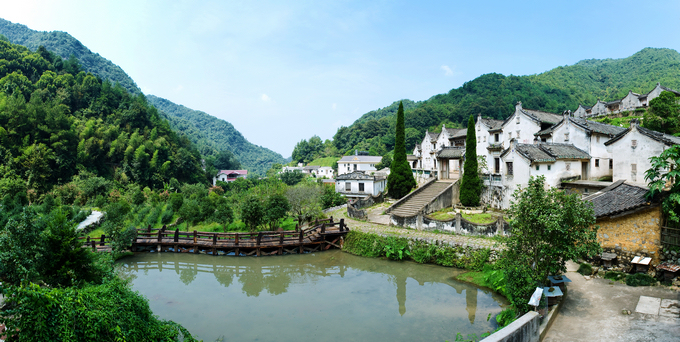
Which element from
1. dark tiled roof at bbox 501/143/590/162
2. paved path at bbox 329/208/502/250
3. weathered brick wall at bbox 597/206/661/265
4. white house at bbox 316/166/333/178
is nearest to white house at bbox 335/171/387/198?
paved path at bbox 329/208/502/250

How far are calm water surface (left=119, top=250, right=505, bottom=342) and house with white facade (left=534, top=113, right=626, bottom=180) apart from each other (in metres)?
13.6

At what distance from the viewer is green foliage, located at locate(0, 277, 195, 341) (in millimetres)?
4840

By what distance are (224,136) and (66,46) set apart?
60.0 metres

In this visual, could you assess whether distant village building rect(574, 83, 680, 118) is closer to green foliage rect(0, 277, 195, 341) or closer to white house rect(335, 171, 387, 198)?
white house rect(335, 171, 387, 198)

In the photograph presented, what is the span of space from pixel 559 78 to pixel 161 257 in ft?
364

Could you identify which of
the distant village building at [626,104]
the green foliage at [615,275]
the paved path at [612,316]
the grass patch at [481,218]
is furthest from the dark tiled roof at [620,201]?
the distant village building at [626,104]

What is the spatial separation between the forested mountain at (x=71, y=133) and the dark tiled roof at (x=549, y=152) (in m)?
42.2

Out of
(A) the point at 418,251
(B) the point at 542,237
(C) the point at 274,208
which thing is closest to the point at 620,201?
(B) the point at 542,237

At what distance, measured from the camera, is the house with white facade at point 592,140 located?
21.5m

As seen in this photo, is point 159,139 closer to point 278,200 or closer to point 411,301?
point 278,200

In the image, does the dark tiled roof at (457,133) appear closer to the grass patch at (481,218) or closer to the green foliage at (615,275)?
the grass patch at (481,218)

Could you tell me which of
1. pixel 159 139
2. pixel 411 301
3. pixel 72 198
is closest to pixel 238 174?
pixel 159 139

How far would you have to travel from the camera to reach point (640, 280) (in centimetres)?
1023

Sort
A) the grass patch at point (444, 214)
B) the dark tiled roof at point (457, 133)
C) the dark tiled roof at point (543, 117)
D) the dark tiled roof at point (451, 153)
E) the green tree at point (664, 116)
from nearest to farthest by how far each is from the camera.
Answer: the grass patch at point (444, 214), the dark tiled roof at point (543, 117), the green tree at point (664, 116), the dark tiled roof at point (451, 153), the dark tiled roof at point (457, 133)
